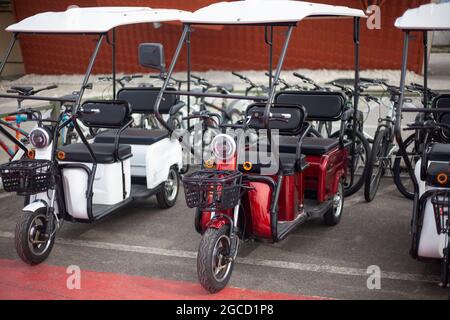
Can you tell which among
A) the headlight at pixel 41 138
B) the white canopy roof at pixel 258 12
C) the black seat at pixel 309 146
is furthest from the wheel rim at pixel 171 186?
the white canopy roof at pixel 258 12

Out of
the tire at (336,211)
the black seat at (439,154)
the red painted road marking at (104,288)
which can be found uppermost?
the black seat at (439,154)

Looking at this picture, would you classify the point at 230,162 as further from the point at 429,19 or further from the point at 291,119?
the point at 429,19

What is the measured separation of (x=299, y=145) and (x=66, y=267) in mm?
2057

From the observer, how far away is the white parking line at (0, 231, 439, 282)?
4.22 metres

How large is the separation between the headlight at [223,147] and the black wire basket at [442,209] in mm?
1388

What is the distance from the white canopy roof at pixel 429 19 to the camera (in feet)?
13.0

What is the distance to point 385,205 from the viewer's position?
5.98m

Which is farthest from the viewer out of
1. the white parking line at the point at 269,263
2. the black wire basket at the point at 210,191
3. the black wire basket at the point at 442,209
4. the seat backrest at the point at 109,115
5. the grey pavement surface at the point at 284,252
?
the seat backrest at the point at 109,115

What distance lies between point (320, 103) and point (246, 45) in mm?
8452

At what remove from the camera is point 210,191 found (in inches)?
150

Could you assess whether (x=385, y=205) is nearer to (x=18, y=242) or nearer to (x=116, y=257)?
(x=116, y=257)

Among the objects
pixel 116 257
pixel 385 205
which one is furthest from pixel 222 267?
pixel 385 205

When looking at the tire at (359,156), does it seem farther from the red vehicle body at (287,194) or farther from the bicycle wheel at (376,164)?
the red vehicle body at (287,194)

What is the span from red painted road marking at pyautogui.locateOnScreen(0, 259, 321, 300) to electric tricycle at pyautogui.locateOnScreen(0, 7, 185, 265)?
8.4 inches
